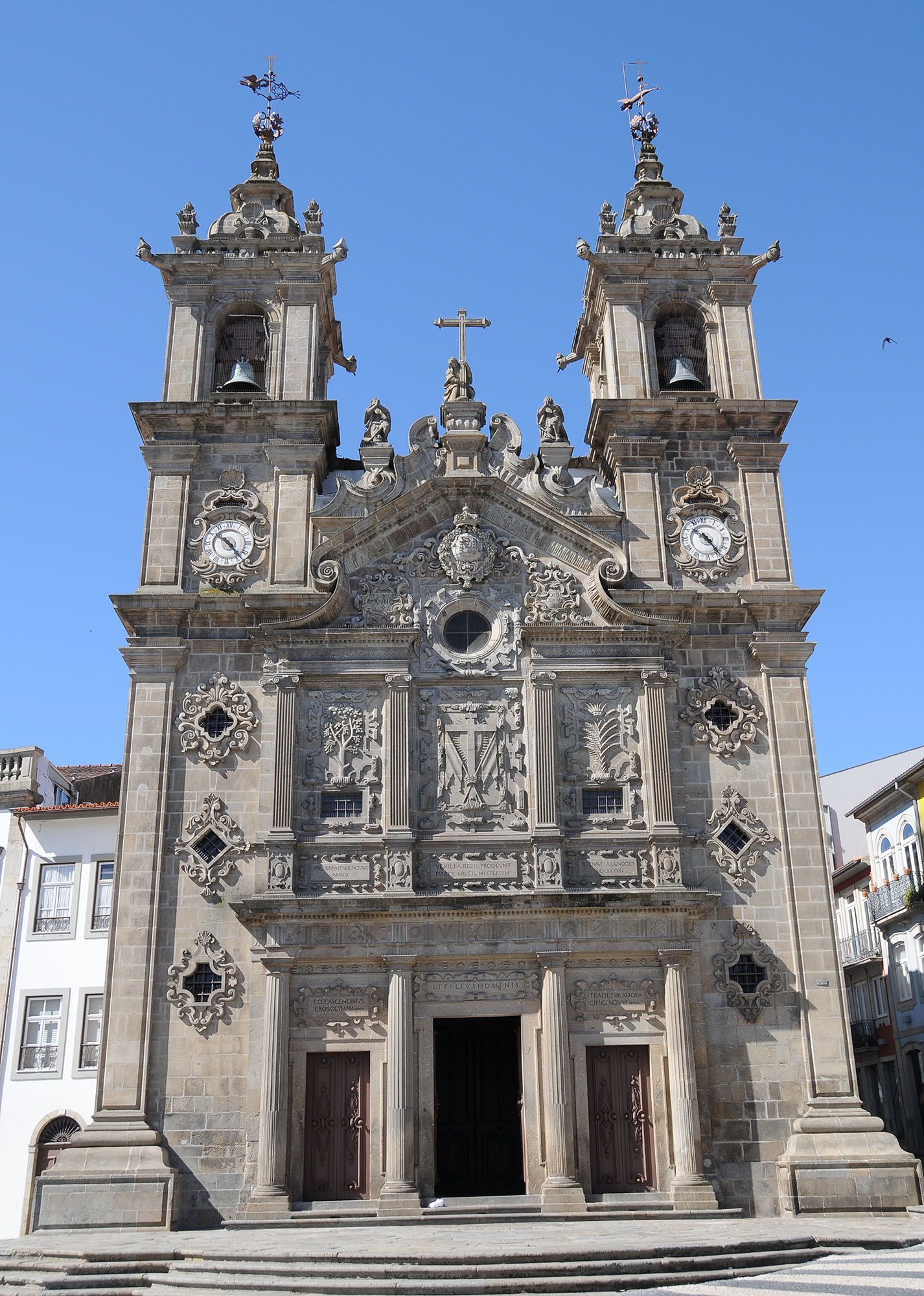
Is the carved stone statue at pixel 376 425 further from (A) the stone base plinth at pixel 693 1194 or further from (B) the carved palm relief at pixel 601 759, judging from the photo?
(A) the stone base plinth at pixel 693 1194

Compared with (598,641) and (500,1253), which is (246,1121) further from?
(598,641)

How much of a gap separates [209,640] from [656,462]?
9.45m

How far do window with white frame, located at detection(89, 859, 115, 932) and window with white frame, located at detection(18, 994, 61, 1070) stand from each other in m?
1.79

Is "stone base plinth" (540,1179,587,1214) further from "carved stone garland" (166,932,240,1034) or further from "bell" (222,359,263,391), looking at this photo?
"bell" (222,359,263,391)

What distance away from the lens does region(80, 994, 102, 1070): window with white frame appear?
91.2 ft

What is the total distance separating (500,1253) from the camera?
48.3 ft

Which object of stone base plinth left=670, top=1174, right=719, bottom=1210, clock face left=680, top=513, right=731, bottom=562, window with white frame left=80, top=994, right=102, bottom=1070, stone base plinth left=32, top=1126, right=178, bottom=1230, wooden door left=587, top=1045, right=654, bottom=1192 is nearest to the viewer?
stone base plinth left=32, top=1126, right=178, bottom=1230

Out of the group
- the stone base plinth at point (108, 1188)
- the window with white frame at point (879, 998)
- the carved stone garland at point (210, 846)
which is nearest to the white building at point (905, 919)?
the window with white frame at point (879, 998)

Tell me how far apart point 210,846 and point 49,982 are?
31.8 ft

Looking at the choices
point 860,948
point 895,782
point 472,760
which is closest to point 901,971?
point 860,948

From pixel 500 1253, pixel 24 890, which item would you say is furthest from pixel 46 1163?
pixel 500 1253

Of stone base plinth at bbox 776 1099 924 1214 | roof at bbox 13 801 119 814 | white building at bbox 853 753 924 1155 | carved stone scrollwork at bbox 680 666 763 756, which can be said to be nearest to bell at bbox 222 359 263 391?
roof at bbox 13 801 119 814

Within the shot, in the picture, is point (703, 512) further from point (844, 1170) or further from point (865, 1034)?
point (865, 1034)

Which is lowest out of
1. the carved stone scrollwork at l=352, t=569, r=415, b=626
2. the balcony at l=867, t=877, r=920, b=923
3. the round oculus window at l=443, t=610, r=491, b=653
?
the balcony at l=867, t=877, r=920, b=923
